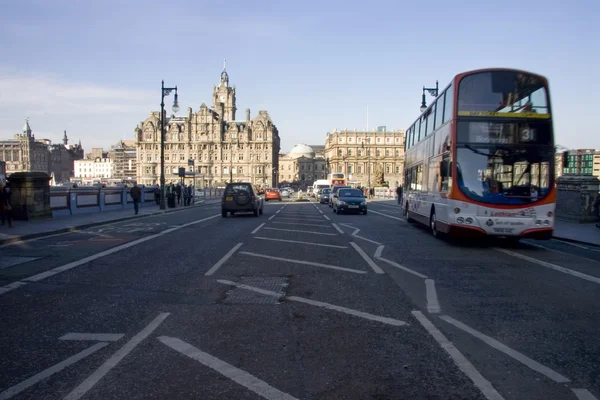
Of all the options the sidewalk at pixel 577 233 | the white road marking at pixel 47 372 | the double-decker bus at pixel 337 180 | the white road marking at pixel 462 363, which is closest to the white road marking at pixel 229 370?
the white road marking at pixel 47 372

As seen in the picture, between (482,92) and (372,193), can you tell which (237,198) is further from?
(372,193)

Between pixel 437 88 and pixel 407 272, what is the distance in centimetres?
2009

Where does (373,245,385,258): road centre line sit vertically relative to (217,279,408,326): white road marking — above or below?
below

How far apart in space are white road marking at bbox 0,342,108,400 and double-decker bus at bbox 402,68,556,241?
10.4 metres

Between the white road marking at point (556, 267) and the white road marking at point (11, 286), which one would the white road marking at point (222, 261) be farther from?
the white road marking at point (556, 267)

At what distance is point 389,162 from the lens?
5512 inches

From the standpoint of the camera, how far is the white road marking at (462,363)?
4.06 meters

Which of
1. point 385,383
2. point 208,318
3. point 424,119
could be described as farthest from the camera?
point 424,119

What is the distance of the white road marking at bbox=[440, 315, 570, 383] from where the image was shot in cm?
443

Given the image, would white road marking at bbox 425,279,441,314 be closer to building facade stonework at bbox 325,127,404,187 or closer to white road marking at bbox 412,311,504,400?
white road marking at bbox 412,311,504,400

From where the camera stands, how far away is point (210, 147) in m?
135

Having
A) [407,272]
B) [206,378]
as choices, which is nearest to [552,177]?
[407,272]

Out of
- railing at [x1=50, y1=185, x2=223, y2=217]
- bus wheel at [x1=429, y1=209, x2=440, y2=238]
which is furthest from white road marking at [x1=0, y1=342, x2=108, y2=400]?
railing at [x1=50, y1=185, x2=223, y2=217]

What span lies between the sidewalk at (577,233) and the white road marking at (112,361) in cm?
1389
